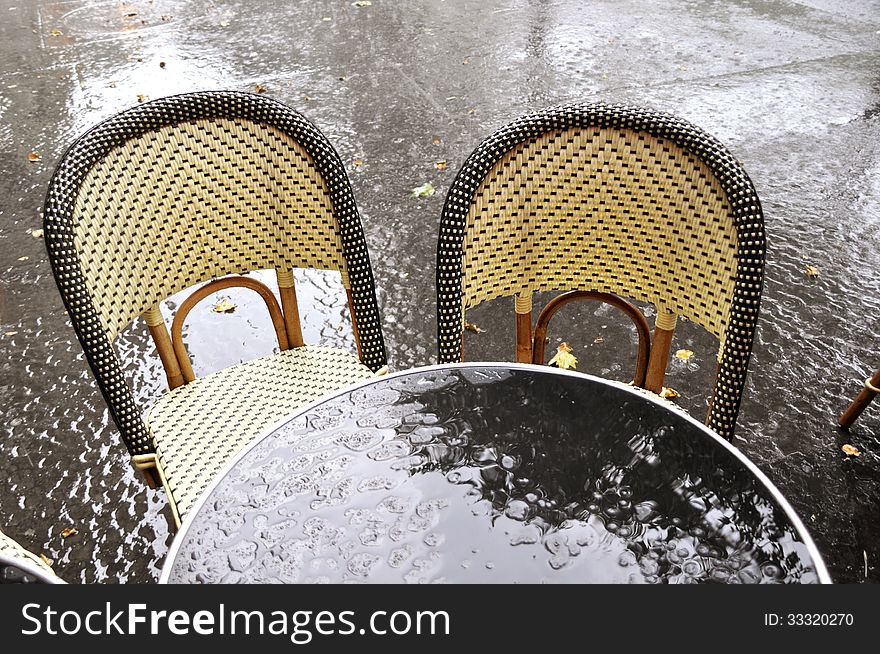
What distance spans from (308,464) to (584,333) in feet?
6.58

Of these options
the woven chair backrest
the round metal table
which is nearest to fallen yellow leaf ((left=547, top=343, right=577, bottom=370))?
the woven chair backrest

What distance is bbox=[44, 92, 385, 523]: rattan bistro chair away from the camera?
186 centimetres

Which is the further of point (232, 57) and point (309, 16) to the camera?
point (309, 16)

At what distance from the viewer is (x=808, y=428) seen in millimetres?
2705

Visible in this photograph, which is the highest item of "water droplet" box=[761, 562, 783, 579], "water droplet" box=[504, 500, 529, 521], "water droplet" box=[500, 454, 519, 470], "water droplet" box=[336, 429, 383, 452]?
"water droplet" box=[336, 429, 383, 452]

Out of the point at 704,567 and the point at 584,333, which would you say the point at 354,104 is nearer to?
the point at 584,333

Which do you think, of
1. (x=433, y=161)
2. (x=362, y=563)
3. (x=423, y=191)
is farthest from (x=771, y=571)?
(x=433, y=161)

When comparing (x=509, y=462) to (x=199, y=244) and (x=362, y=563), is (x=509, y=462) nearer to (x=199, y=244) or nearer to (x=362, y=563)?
(x=362, y=563)

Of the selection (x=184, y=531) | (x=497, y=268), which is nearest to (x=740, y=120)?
(x=497, y=268)

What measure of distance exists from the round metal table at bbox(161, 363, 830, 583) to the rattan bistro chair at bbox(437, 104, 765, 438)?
47 centimetres

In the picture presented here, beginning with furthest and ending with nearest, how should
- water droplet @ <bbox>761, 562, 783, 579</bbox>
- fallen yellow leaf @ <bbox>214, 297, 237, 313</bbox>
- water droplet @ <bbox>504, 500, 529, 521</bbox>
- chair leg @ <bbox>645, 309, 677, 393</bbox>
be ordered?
fallen yellow leaf @ <bbox>214, 297, 237, 313</bbox> < chair leg @ <bbox>645, 309, 677, 393</bbox> < water droplet @ <bbox>504, 500, 529, 521</bbox> < water droplet @ <bbox>761, 562, 783, 579</bbox>

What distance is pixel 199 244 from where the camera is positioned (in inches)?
85.0

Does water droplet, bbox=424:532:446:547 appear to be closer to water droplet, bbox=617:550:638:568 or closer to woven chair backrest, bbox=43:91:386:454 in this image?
water droplet, bbox=617:550:638:568

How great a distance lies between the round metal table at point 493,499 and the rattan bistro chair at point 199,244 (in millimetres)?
538
